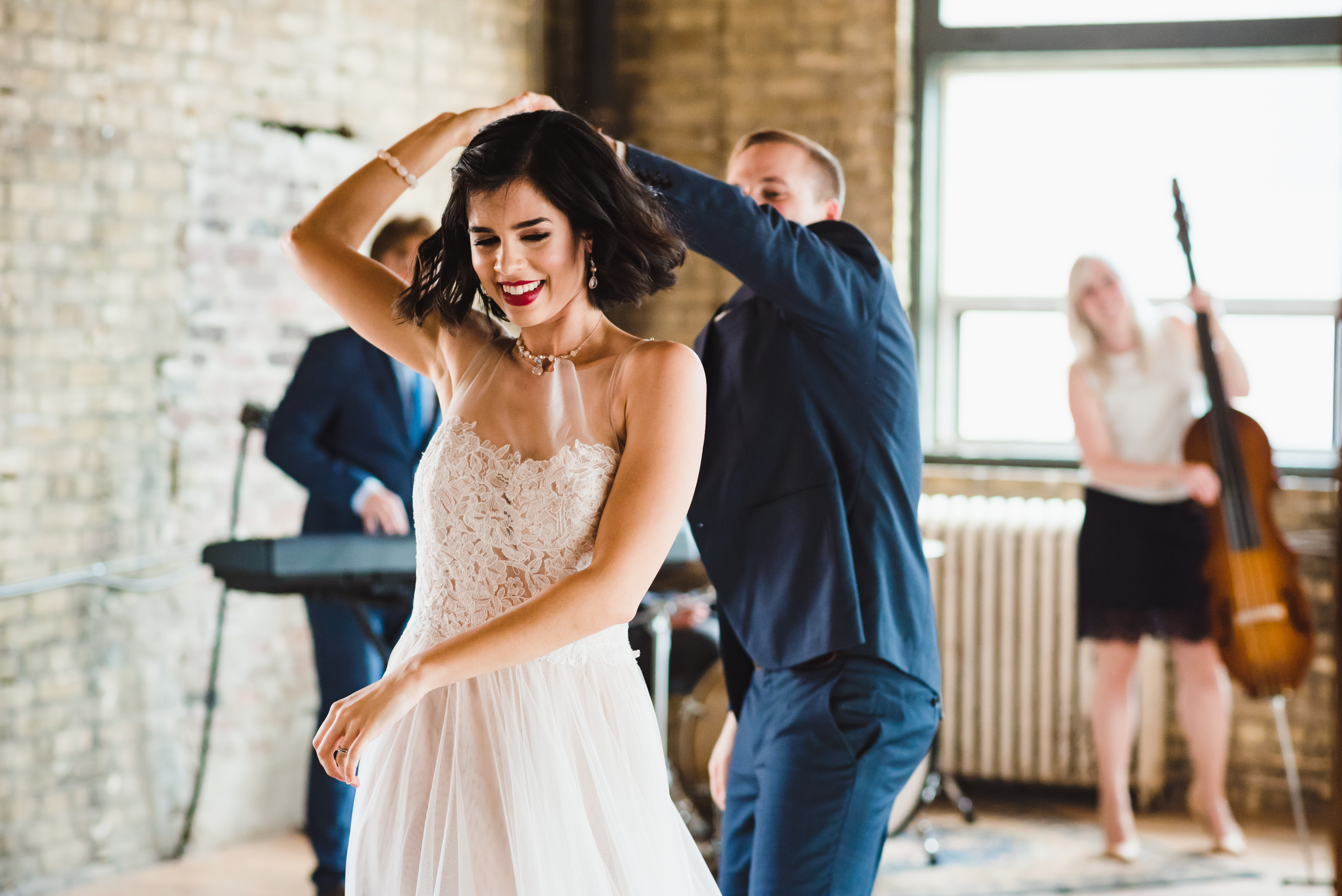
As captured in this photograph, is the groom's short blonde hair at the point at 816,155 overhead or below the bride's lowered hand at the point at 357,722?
overhead

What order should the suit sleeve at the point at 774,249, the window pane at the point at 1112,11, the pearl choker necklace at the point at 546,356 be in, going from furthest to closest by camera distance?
1. the window pane at the point at 1112,11
2. the suit sleeve at the point at 774,249
3. the pearl choker necklace at the point at 546,356

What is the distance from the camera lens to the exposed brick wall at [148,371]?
381cm

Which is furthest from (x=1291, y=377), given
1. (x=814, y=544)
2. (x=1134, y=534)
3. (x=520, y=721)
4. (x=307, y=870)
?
(x=520, y=721)

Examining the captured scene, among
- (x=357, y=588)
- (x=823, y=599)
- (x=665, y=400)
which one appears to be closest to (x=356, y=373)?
(x=357, y=588)

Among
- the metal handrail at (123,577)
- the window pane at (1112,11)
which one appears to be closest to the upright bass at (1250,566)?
the window pane at (1112,11)

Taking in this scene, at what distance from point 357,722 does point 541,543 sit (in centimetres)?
36

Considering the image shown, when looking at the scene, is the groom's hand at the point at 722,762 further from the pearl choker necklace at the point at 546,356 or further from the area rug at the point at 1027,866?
the area rug at the point at 1027,866

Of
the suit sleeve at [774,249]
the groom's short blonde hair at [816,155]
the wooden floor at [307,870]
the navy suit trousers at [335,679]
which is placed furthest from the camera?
the wooden floor at [307,870]

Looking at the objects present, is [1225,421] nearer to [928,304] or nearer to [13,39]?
[928,304]

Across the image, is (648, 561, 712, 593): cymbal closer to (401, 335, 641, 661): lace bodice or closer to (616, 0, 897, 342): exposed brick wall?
(616, 0, 897, 342): exposed brick wall

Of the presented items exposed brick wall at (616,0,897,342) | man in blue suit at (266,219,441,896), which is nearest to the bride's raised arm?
man in blue suit at (266,219,441,896)

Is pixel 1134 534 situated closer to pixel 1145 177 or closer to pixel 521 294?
pixel 1145 177

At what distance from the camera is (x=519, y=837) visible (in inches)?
60.6

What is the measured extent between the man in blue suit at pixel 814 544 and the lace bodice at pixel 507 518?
1.51 ft
